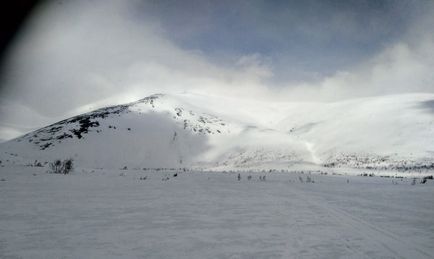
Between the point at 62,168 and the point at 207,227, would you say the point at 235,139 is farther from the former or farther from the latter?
the point at 207,227

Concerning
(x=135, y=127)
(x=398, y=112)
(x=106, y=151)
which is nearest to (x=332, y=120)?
(x=398, y=112)

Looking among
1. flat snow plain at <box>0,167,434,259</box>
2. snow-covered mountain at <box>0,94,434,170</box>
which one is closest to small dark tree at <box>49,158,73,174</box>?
flat snow plain at <box>0,167,434,259</box>

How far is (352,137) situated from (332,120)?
15.5 metres

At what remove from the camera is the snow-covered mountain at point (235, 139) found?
49500 millimetres

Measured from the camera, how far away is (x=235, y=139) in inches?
2645

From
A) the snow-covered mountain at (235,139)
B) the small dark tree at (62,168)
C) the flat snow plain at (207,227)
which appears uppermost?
the snow-covered mountain at (235,139)

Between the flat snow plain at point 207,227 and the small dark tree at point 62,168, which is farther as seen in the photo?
the small dark tree at point 62,168

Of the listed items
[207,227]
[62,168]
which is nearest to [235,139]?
[62,168]

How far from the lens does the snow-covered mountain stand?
49.5 m

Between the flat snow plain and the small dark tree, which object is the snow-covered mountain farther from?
the flat snow plain

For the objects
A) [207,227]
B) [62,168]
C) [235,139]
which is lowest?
[207,227]

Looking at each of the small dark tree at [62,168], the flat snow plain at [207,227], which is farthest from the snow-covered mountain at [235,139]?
the flat snow plain at [207,227]

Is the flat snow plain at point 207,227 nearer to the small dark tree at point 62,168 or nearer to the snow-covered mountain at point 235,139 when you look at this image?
the small dark tree at point 62,168

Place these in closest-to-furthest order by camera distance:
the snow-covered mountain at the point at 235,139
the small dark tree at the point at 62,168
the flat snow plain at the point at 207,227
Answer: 1. the flat snow plain at the point at 207,227
2. the small dark tree at the point at 62,168
3. the snow-covered mountain at the point at 235,139
